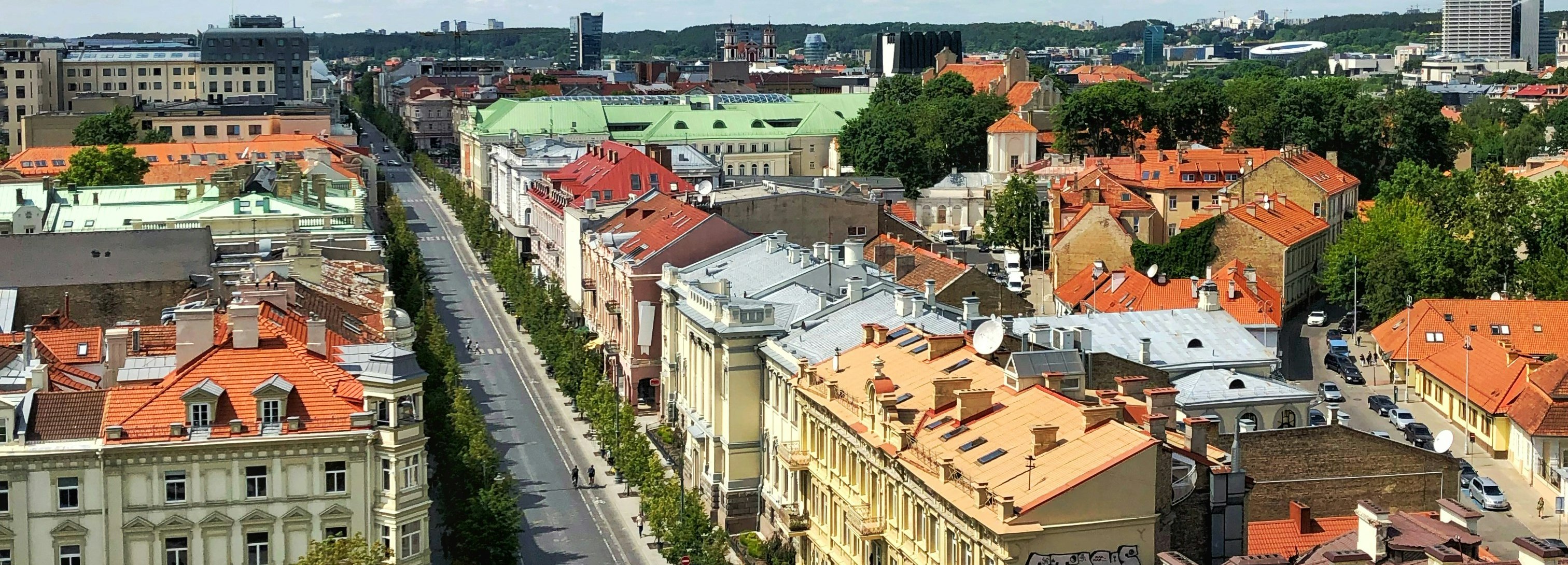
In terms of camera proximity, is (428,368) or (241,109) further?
(241,109)

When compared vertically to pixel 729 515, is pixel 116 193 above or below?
above

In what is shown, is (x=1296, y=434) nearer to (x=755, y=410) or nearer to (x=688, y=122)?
(x=755, y=410)

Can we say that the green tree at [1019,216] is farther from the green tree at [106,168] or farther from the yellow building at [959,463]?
the yellow building at [959,463]

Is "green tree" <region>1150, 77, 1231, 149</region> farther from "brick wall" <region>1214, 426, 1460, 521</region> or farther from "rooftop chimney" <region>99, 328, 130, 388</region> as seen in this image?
"rooftop chimney" <region>99, 328, 130, 388</region>

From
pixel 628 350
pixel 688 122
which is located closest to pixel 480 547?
pixel 628 350

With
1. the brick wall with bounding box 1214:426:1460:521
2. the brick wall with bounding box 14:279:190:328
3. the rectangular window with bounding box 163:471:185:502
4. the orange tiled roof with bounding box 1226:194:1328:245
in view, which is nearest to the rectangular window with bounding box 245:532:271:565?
the rectangular window with bounding box 163:471:185:502

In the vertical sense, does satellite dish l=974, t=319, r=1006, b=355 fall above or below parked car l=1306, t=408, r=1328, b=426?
above

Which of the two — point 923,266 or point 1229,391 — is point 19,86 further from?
point 1229,391

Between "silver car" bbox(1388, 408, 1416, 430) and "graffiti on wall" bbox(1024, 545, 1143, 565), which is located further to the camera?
"silver car" bbox(1388, 408, 1416, 430)
